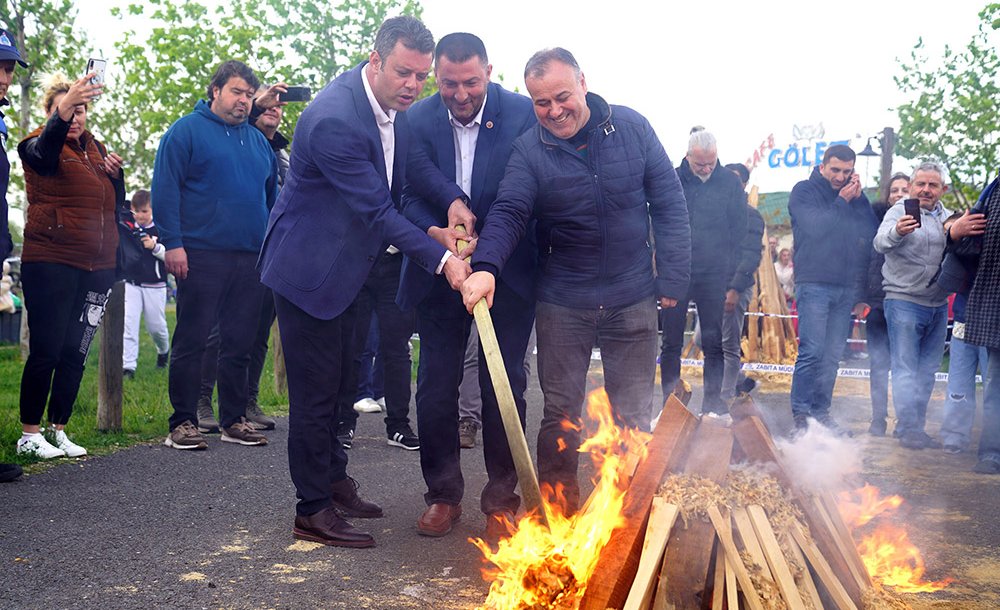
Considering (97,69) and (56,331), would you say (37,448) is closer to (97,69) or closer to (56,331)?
(56,331)

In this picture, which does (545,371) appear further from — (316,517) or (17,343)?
(17,343)

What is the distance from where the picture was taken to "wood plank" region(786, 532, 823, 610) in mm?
3190

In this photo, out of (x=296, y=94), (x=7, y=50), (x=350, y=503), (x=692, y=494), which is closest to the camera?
(x=692, y=494)

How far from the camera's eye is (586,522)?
134 inches

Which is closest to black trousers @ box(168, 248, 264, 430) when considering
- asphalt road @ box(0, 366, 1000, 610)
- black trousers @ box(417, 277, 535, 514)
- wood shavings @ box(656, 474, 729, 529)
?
asphalt road @ box(0, 366, 1000, 610)

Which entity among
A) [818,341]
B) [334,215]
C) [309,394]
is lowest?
[818,341]

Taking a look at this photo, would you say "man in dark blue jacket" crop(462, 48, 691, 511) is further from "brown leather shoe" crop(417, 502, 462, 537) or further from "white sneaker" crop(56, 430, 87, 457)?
"white sneaker" crop(56, 430, 87, 457)

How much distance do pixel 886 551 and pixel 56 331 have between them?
15.8 feet

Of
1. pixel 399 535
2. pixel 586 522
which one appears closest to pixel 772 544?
pixel 586 522

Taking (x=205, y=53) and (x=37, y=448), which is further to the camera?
(x=205, y=53)

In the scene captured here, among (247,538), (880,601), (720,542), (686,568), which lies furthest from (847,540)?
(247,538)

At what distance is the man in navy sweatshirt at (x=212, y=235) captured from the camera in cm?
636

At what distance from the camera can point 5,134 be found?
547cm

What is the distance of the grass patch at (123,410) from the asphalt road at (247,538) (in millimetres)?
373
